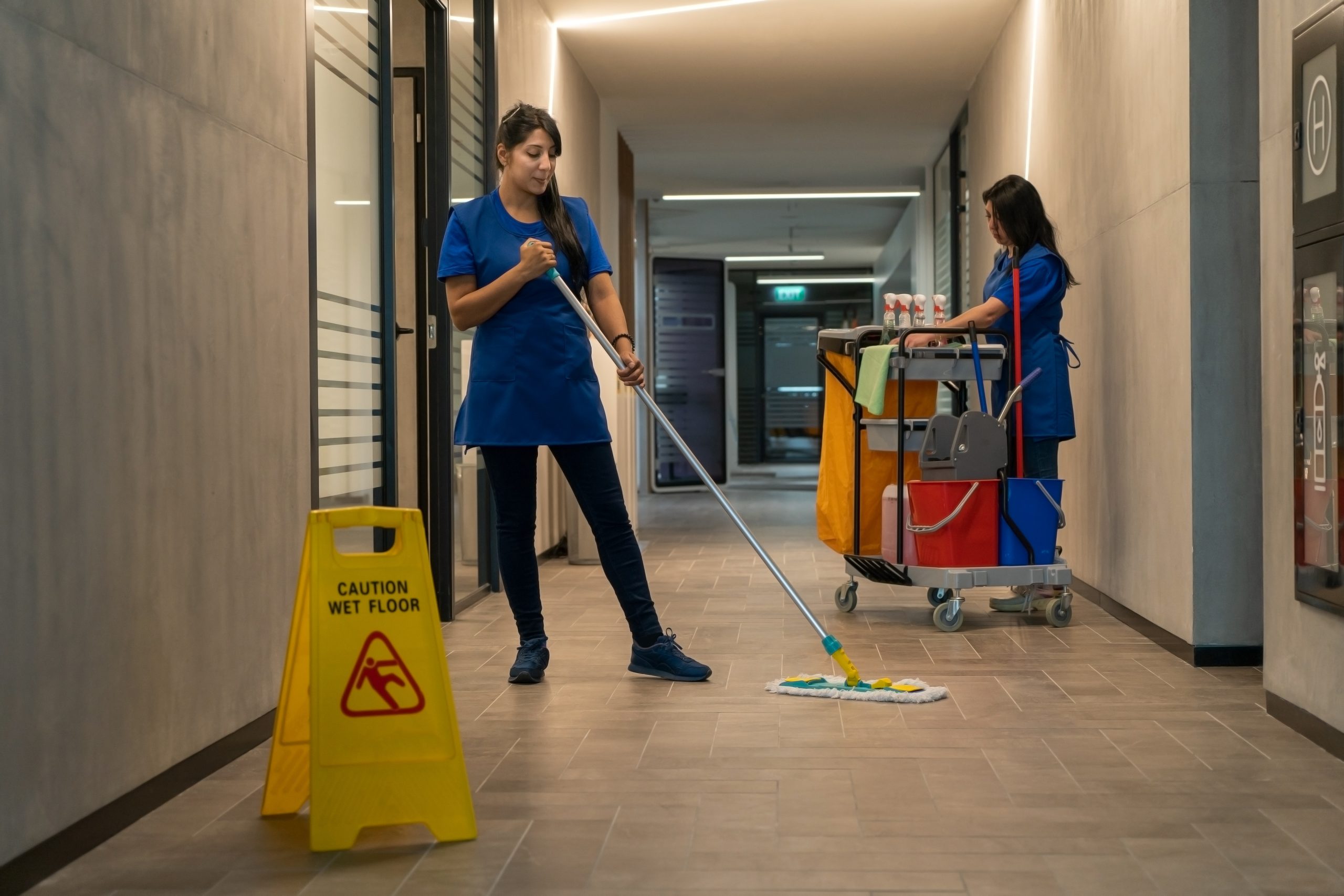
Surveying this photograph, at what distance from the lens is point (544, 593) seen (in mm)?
5297

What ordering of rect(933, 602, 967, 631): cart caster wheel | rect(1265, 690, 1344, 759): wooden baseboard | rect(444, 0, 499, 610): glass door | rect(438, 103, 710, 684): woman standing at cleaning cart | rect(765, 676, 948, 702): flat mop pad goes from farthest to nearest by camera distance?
rect(444, 0, 499, 610): glass door, rect(933, 602, 967, 631): cart caster wheel, rect(438, 103, 710, 684): woman standing at cleaning cart, rect(765, 676, 948, 702): flat mop pad, rect(1265, 690, 1344, 759): wooden baseboard

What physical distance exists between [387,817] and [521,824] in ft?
0.74

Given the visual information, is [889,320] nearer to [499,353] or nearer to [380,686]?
[499,353]

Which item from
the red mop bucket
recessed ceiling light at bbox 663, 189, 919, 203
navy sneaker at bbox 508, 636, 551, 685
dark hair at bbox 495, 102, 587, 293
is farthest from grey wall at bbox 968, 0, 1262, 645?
recessed ceiling light at bbox 663, 189, 919, 203

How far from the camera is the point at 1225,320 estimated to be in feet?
11.8

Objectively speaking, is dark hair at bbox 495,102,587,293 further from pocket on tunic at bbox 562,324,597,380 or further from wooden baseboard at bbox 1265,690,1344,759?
wooden baseboard at bbox 1265,690,1344,759

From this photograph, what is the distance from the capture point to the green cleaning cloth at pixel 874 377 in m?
4.36

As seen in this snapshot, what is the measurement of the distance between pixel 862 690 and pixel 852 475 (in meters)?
1.61

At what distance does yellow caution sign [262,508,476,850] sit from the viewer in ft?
6.91

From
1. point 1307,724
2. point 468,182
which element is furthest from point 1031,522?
point 468,182

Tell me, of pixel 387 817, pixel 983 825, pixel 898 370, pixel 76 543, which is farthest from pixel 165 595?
pixel 898 370

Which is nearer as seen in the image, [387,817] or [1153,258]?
[387,817]

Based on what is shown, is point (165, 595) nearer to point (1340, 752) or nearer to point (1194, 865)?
point (1194, 865)

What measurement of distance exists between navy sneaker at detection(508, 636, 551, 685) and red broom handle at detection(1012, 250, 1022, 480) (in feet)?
5.70
